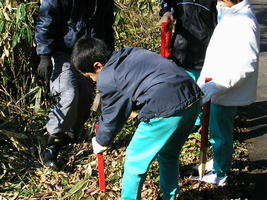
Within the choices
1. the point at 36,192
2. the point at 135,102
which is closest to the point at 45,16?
the point at 135,102

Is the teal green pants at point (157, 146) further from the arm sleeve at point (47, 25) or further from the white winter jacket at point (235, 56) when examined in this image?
the arm sleeve at point (47, 25)

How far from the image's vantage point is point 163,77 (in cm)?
223

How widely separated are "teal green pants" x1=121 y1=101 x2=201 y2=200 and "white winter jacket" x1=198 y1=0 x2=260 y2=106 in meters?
0.39

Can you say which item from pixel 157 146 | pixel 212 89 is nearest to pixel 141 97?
pixel 157 146

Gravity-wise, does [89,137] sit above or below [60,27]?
below

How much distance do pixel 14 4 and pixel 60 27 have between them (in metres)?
0.68

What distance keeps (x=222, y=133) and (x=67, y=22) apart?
1819 mm

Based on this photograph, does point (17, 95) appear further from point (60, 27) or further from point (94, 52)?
point (94, 52)

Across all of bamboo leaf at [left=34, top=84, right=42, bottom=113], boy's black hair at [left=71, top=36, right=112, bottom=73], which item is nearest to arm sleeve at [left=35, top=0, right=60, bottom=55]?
bamboo leaf at [left=34, top=84, right=42, bottom=113]

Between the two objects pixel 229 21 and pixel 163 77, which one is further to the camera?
pixel 229 21

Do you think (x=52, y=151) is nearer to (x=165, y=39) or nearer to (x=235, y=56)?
(x=165, y=39)

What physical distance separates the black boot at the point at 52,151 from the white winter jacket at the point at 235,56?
1687mm

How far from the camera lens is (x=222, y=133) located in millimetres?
2857

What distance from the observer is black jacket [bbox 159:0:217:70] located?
11.6 ft
